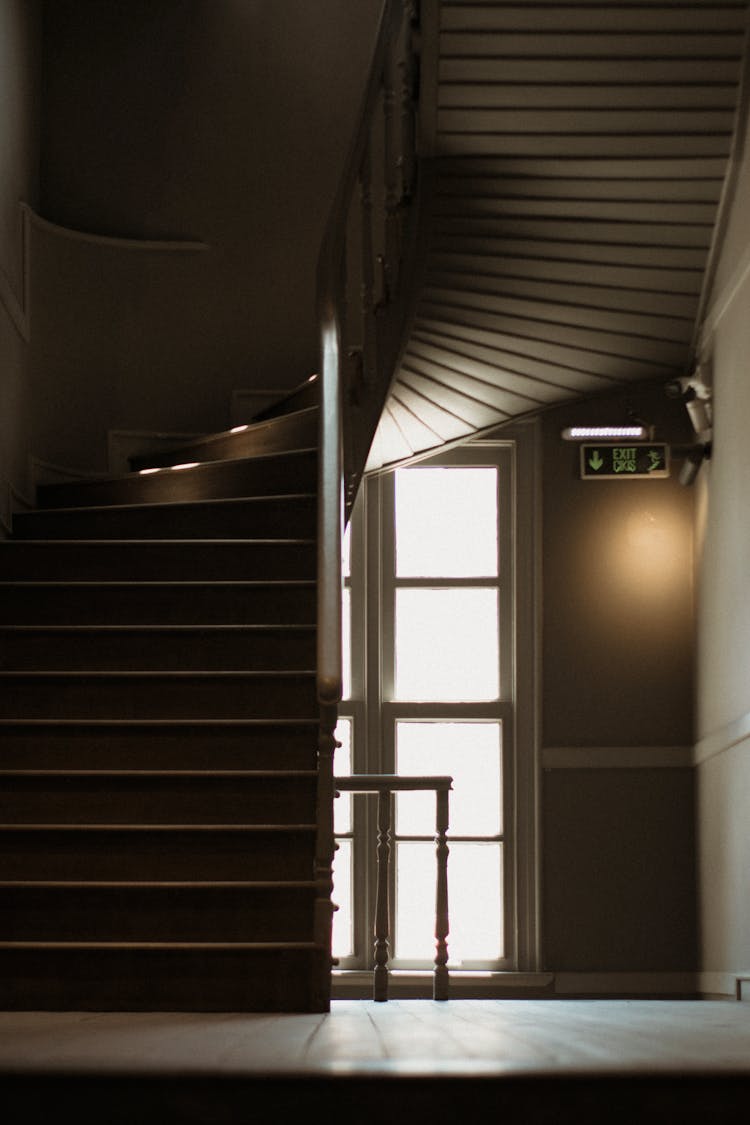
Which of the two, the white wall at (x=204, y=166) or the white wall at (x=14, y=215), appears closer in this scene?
the white wall at (x=14, y=215)

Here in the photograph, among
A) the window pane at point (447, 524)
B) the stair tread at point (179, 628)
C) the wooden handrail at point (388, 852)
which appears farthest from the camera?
the window pane at point (447, 524)

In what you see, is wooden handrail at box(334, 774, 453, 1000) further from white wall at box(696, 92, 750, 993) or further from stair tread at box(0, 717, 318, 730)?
white wall at box(696, 92, 750, 993)

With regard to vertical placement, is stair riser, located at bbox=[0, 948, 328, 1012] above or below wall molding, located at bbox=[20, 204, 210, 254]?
below

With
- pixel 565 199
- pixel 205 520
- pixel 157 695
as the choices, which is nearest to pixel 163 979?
pixel 157 695

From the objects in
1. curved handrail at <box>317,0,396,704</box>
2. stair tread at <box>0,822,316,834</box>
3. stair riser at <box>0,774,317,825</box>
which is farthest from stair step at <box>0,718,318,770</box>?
curved handrail at <box>317,0,396,704</box>

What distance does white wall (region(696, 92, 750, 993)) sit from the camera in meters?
5.48

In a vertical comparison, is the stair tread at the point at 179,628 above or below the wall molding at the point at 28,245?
below

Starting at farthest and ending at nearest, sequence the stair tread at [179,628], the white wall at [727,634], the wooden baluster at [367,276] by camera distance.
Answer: the white wall at [727,634] < the wooden baluster at [367,276] < the stair tread at [179,628]

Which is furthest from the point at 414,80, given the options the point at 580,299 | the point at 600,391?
the point at 600,391

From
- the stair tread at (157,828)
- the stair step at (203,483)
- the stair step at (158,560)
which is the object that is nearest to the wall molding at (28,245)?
the stair step at (203,483)

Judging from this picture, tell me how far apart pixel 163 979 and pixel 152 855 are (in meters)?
0.38

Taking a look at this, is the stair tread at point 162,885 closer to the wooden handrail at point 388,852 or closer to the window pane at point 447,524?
the wooden handrail at point 388,852

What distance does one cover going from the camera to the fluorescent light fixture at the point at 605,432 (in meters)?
6.64

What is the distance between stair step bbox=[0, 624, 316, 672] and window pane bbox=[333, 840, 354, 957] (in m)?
2.86
